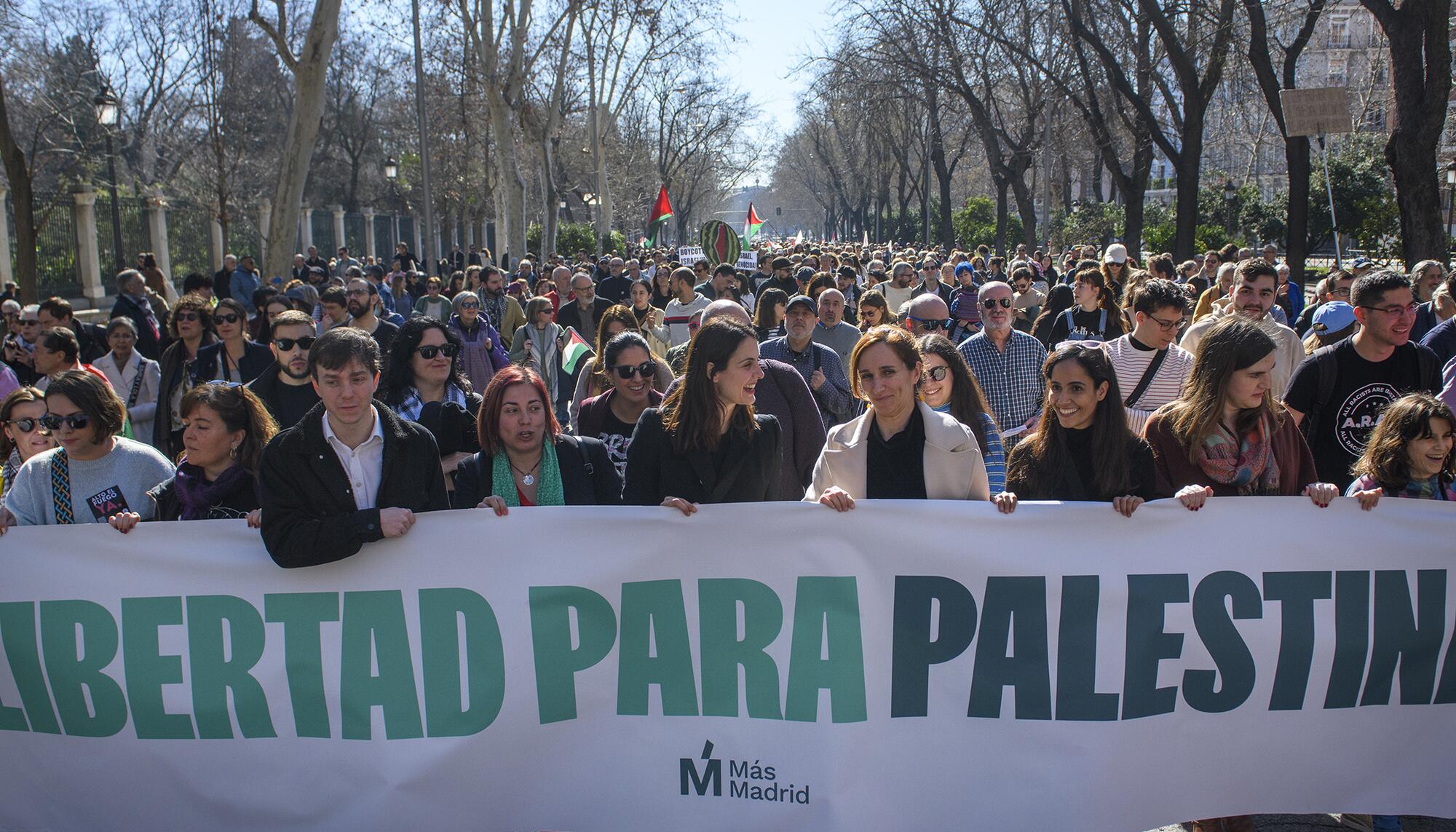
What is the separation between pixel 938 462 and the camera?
4254mm

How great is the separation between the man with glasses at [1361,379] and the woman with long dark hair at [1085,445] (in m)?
1.37

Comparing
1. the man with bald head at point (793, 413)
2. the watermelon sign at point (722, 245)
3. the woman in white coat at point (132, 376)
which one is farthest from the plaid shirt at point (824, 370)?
the watermelon sign at point (722, 245)

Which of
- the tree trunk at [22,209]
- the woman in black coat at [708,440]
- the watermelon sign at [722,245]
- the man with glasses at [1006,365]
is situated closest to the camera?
the woman in black coat at [708,440]

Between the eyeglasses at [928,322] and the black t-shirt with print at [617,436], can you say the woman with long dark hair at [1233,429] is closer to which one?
the black t-shirt with print at [617,436]

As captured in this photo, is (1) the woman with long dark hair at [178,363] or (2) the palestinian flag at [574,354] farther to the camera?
(2) the palestinian flag at [574,354]

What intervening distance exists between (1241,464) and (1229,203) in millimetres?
34826

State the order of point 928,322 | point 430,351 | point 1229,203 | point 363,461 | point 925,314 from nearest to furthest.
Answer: point 363,461 < point 430,351 < point 925,314 < point 928,322 < point 1229,203

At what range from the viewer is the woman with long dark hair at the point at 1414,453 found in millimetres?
4270

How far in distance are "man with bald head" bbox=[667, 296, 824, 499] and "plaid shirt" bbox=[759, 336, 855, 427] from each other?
1.25 meters

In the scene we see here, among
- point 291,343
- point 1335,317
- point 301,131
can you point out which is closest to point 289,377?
point 291,343

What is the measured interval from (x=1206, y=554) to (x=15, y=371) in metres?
8.64

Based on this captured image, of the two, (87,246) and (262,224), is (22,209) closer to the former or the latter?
(87,246)

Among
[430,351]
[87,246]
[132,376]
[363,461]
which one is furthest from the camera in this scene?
[87,246]

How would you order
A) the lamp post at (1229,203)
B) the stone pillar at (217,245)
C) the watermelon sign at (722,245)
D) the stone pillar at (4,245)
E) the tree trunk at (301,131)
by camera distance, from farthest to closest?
the lamp post at (1229,203) → the stone pillar at (217,245) → the stone pillar at (4,245) → the watermelon sign at (722,245) → the tree trunk at (301,131)
